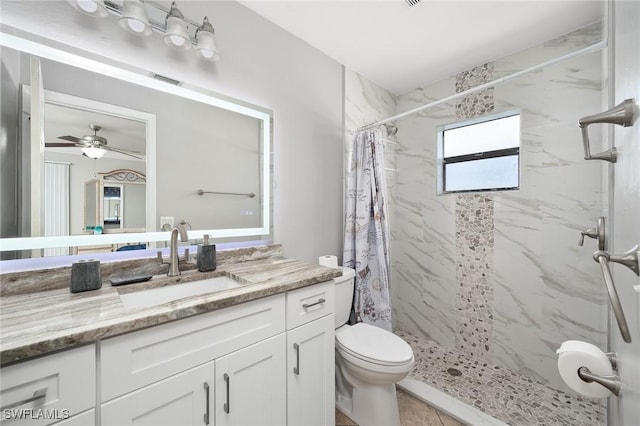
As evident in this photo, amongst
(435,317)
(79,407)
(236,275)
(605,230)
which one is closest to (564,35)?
(605,230)

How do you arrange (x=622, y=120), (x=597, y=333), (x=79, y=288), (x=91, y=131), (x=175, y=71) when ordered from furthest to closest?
1. (x=597, y=333)
2. (x=175, y=71)
3. (x=91, y=131)
4. (x=79, y=288)
5. (x=622, y=120)

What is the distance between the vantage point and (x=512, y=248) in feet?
6.32

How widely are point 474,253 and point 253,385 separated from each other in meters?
1.95

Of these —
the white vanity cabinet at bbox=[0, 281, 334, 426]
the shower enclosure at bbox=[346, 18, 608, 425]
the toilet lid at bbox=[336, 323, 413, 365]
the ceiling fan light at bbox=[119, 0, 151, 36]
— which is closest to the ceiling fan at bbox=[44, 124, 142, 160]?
the ceiling fan light at bbox=[119, 0, 151, 36]

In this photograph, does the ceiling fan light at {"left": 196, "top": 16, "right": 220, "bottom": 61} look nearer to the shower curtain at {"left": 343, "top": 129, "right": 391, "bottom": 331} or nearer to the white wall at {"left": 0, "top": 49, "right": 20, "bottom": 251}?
the white wall at {"left": 0, "top": 49, "right": 20, "bottom": 251}

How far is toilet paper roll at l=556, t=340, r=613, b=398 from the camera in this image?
0.69 m

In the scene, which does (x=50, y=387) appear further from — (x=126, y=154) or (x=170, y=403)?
(x=126, y=154)

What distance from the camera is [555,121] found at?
1746 millimetres

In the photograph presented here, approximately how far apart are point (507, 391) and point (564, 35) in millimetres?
2460

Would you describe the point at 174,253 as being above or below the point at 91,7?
below

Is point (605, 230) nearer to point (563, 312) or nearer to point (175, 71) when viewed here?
point (563, 312)

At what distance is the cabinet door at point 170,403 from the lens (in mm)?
703

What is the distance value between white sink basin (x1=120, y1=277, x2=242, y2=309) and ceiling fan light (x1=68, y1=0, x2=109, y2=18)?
1.18 metres

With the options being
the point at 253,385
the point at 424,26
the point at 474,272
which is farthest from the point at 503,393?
the point at 424,26
